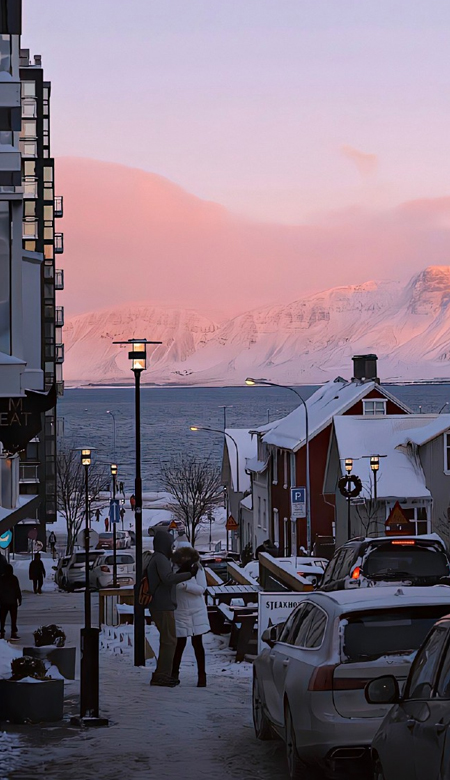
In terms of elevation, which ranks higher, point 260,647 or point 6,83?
point 6,83

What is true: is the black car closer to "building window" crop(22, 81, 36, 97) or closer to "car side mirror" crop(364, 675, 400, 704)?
"car side mirror" crop(364, 675, 400, 704)

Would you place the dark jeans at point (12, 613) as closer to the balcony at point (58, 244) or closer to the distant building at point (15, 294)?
the distant building at point (15, 294)

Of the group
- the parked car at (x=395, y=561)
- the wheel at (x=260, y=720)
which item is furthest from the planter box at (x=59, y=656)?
the parked car at (x=395, y=561)

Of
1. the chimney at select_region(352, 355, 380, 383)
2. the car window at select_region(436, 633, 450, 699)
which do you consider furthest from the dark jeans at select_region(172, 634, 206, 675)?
the chimney at select_region(352, 355, 380, 383)

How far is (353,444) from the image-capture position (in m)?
50.5

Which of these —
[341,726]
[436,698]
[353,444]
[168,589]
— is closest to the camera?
[436,698]

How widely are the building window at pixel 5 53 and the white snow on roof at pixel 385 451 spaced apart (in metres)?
33.0

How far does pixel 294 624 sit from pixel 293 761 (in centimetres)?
153

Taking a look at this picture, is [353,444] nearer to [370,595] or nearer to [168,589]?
[168,589]

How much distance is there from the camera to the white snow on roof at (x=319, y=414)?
54406 millimetres

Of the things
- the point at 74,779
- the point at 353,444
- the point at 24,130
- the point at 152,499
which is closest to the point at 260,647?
the point at 74,779

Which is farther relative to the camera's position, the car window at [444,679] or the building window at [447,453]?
the building window at [447,453]

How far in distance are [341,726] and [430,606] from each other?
3.75 feet

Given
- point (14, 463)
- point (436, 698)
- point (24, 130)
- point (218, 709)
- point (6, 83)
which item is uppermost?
point (24, 130)
